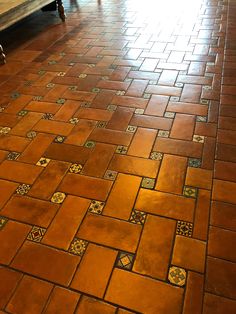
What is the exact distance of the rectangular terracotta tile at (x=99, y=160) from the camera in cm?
149

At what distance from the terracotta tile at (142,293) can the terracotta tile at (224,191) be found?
0.48 metres

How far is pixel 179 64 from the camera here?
2.43 meters

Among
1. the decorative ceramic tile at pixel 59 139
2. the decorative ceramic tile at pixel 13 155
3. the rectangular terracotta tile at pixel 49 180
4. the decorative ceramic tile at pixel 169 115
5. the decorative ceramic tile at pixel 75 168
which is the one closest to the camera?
the rectangular terracotta tile at pixel 49 180

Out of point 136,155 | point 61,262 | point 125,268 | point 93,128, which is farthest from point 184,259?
point 93,128

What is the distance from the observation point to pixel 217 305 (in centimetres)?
98

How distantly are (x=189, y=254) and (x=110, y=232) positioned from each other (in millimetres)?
333

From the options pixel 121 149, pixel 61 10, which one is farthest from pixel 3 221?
pixel 61 10

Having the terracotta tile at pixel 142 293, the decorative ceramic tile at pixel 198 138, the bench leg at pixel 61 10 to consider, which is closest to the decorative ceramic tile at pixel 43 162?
the terracotta tile at pixel 142 293

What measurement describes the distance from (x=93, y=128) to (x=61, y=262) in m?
0.90

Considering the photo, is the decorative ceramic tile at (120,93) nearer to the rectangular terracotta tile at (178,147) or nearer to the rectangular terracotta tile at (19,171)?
the rectangular terracotta tile at (178,147)

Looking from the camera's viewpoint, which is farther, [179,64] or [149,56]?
[149,56]

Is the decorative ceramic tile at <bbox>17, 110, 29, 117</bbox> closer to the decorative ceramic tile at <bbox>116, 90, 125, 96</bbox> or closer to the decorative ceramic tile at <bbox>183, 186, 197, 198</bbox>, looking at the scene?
the decorative ceramic tile at <bbox>116, 90, 125, 96</bbox>

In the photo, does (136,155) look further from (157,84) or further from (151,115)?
(157,84)

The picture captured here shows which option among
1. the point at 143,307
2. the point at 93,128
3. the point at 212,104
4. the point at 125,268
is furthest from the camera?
the point at 212,104
